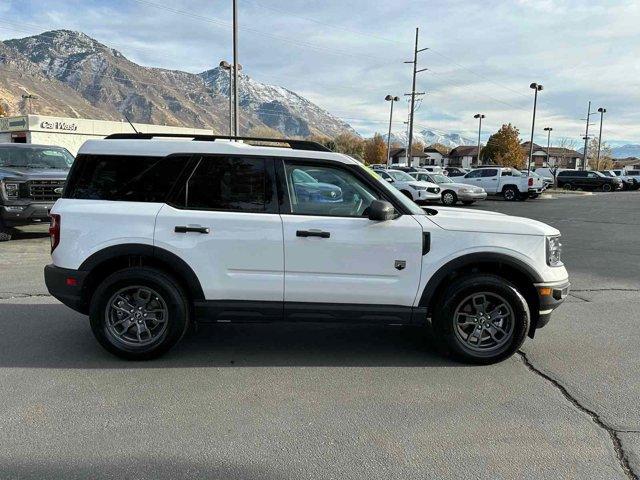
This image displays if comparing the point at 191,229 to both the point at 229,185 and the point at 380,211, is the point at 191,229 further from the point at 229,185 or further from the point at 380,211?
the point at 380,211

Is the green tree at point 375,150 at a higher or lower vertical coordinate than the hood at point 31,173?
higher

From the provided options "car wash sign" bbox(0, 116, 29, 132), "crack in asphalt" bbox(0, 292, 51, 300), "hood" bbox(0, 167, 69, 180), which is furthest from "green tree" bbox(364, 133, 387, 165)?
"crack in asphalt" bbox(0, 292, 51, 300)

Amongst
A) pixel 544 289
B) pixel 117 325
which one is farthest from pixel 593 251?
pixel 117 325

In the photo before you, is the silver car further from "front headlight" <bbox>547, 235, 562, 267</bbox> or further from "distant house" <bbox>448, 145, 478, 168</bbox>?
"distant house" <bbox>448, 145, 478, 168</bbox>

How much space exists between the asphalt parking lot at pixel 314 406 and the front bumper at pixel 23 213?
5.41m

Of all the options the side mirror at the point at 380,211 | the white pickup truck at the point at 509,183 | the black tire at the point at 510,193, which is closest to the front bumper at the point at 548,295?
the side mirror at the point at 380,211

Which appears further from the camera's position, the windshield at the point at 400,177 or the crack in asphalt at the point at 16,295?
the windshield at the point at 400,177

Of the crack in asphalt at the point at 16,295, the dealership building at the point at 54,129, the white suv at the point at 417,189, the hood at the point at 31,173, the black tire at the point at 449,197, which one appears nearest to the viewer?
the crack in asphalt at the point at 16,295

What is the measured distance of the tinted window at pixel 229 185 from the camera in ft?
14.3

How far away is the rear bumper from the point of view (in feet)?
14.3

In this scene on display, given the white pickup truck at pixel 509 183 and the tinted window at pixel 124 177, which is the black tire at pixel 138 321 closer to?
the tinted window at pixel 124 177

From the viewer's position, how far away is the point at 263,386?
4.00m

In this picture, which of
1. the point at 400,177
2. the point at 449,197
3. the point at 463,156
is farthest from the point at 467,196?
the point at 463,156

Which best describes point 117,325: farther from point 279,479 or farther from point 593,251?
point 593,251
